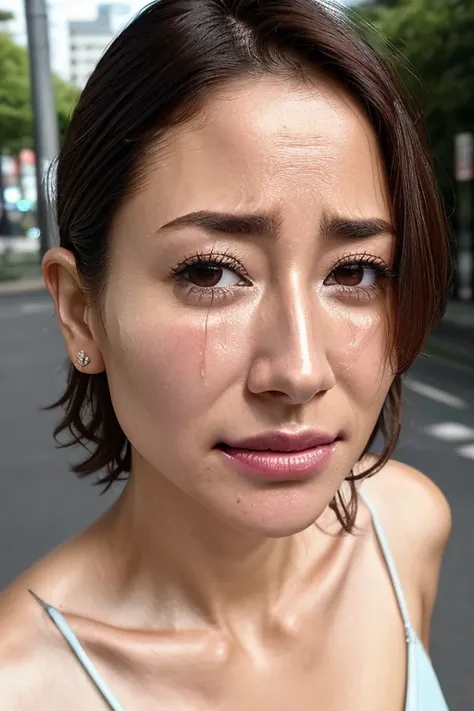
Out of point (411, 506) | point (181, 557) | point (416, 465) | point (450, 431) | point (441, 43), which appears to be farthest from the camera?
point (441, 43)

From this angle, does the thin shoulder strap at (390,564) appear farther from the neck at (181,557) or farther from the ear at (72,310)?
the ear at (72,310)

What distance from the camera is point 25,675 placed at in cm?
95

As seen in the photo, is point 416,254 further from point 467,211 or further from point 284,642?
point 467,211

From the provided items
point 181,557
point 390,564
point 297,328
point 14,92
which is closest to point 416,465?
point 390,564

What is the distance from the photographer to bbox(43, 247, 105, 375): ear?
3.25 feet

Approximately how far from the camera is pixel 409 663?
1199mm

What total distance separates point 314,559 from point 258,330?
575mm

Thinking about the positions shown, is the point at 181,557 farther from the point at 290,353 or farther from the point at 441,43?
the point at 441,43

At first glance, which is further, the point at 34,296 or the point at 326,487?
the point at 34,296

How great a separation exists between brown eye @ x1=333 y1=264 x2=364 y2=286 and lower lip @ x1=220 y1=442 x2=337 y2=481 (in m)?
0.21

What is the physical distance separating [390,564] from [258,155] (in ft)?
2.59

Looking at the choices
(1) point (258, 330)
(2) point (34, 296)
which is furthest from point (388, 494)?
(2) point (34, 296)

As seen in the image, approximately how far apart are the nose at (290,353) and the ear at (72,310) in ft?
0.81

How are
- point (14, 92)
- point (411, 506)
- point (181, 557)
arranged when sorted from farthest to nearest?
point (14, 92), point (411, 506), point (181, 557)
